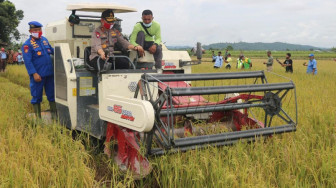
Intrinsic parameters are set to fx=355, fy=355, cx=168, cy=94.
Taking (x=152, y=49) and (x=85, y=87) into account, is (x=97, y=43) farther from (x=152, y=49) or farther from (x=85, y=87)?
(x=152, y=49)

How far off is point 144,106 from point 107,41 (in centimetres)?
241

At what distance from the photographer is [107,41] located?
17.8 feet

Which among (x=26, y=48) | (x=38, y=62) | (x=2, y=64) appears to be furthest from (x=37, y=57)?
(x=2, y=64)

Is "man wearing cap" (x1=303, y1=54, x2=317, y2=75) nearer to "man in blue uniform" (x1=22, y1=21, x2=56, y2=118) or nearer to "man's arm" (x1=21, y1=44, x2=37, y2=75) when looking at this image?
"man in blue uniform" (x1=22, y1=21, x2=56, y2=118)

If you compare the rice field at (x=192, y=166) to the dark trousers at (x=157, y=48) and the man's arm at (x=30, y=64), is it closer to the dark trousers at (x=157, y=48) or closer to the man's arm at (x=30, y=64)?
the man's arm at (x=30, y=64)

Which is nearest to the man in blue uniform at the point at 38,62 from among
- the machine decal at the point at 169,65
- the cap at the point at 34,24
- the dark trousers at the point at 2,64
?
the cap at the point at 34,24

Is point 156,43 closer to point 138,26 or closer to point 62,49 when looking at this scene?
point 138,26

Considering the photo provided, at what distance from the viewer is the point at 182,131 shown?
4488 mm

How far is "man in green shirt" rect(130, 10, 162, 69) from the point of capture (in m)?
6.04

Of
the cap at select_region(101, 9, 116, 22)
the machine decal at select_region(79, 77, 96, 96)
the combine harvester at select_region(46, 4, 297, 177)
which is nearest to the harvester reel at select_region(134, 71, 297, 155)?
the combine harvester at select_region(46, 4, 297, 177)

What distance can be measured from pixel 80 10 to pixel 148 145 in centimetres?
305

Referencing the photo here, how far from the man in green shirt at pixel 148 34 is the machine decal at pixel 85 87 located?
1.27m

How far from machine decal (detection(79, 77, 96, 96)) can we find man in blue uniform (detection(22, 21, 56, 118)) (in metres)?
1.17

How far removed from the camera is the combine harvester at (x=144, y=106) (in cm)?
349
